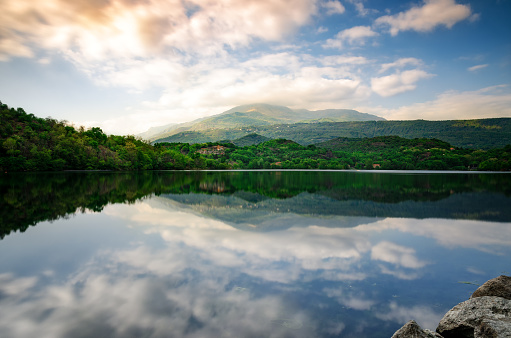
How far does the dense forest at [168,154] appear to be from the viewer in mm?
85438

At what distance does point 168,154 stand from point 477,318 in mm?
134226

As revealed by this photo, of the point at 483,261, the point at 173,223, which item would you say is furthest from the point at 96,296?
the point at 483,261

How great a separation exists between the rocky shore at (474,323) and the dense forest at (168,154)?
317ft

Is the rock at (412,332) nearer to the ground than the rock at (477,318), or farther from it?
farther from it

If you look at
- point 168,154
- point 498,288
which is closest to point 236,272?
point 498,288

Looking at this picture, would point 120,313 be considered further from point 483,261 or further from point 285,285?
point 483,261

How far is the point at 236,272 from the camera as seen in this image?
901 centimetres

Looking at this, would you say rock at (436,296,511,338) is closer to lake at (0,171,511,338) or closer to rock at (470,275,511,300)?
lake at (0,171,511,338)

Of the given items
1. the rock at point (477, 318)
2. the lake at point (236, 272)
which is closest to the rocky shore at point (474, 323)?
the rock at point (477, 318)

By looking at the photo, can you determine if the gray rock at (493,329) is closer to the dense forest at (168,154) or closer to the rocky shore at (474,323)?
the rocky shore at (474,323)

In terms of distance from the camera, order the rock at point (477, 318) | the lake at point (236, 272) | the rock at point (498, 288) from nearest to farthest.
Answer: the rock at point (477, 318) < the lake at point (236, 272) < the rock at point (498, 288)

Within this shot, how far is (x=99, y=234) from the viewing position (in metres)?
13.6

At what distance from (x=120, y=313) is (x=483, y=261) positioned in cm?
1213

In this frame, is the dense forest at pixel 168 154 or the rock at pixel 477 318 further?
the dense forest at pixel 168 154
